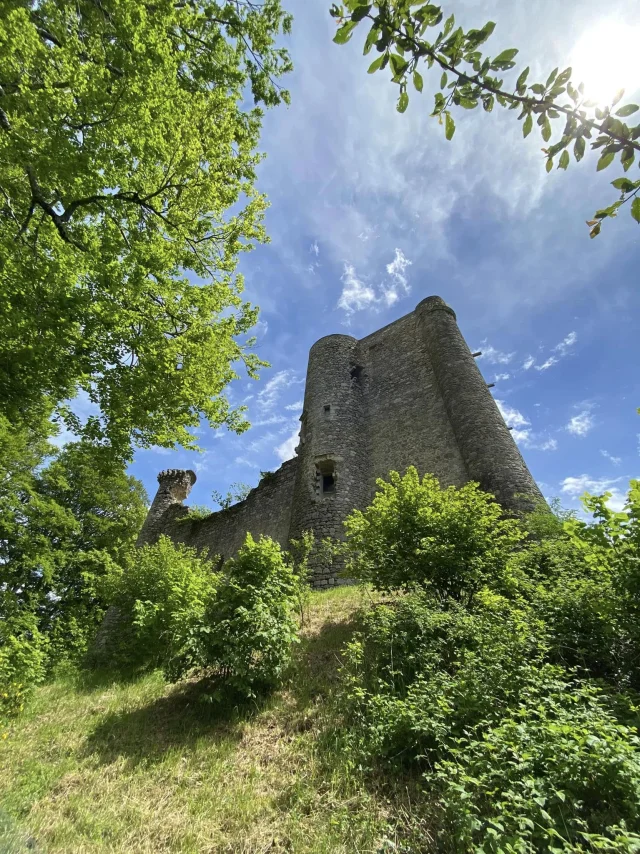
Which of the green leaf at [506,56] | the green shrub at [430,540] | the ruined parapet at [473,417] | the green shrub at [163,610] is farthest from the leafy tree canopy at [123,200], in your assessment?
the ruined parapet at [473,417]

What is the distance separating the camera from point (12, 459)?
12906 mm

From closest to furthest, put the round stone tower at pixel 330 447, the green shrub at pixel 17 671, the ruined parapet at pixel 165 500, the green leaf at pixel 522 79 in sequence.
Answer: the green leaf at pixel 522 79
the green shrub at pixel 17 671
the round stone tower at pixel 330 447
the ruined parapet at pixel 165 500

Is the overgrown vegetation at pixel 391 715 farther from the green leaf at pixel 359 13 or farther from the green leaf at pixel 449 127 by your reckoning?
the green leaf at pixel 359 13

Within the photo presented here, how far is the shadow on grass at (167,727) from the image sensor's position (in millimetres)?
3658

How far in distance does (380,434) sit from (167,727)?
9823 mm

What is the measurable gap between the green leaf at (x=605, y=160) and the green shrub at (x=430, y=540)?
14.3 ft

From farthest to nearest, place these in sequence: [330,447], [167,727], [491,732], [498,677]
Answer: [330,447], [167,727], [498,677], [491,732]

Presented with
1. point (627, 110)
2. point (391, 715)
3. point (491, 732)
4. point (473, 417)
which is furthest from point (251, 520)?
point (627, 110)

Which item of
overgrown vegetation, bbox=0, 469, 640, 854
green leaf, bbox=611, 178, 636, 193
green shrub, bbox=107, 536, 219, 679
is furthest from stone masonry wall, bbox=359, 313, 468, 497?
green leaf, bbox=611, 178, 636, 193

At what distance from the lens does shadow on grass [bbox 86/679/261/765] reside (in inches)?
144

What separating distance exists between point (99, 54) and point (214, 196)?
2229mm

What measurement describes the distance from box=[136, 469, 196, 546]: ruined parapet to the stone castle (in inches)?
85.9

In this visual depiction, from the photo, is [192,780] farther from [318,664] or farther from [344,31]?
[344,31]

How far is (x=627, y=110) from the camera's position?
47.9 inches
